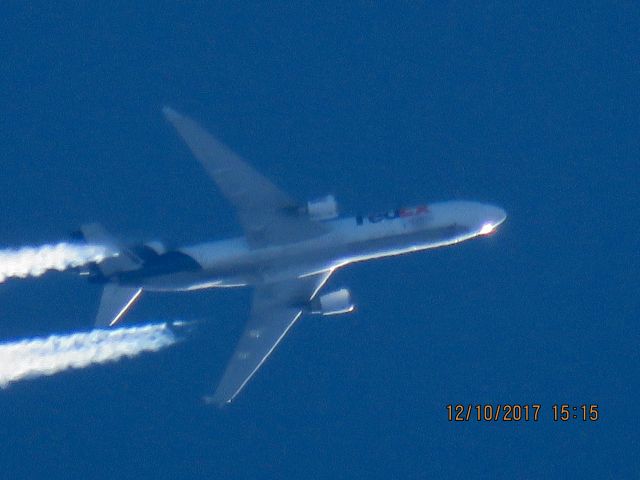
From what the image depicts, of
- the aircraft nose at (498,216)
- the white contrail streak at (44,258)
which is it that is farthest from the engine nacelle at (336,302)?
the white contrail streak at (44,258)

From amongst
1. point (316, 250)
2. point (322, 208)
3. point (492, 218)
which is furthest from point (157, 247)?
point (492, 218)

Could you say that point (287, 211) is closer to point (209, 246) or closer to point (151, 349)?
point (209, 246)

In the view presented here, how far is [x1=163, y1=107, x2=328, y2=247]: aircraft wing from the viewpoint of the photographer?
81.7 metres

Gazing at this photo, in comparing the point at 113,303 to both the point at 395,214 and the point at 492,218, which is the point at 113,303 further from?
the point at 492,218

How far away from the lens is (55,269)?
85.2 m

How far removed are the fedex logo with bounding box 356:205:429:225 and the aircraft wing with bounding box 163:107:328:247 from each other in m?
2.47

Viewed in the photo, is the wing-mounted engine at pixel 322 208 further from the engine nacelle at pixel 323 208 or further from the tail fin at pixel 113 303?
the tail fin at pixel 113 303

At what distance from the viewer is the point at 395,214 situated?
8544 cm

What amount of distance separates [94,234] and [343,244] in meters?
13.7

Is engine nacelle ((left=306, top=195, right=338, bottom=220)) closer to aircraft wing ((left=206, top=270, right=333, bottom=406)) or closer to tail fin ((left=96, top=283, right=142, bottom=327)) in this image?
aircraft wing ((left=206, top=270, right=333, bottom=406))

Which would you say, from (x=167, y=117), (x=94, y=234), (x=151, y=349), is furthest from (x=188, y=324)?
(x=167, y=117)

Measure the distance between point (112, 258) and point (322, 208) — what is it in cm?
1191

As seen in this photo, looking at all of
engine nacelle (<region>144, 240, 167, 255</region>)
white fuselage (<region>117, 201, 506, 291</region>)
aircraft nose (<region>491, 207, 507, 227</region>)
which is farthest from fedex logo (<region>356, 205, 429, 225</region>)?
engine nacelle (<region>144, 240, 167, 255</region>)

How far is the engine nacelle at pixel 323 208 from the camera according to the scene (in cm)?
8331
